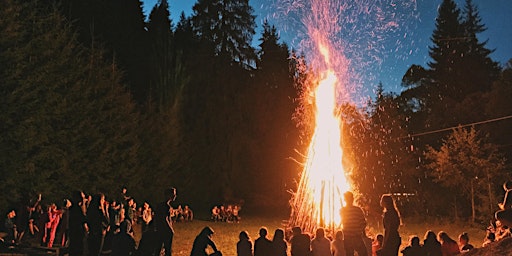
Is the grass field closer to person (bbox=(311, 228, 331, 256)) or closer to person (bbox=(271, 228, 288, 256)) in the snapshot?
person (bbox=(311, 228, 331, 256))

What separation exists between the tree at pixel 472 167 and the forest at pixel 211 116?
0.08 metres

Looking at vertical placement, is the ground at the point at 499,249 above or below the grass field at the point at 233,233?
above

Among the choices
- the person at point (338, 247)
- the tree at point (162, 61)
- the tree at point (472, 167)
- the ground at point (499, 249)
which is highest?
the tree at point (162, 61)

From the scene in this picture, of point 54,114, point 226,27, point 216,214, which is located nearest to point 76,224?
point 54,114

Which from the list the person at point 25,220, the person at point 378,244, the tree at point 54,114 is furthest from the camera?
the tree at point 54,114

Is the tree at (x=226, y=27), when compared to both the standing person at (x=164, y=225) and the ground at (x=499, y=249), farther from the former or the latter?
the ground at (x=499, y=249)

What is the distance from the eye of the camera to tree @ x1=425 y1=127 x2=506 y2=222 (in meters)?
27.0

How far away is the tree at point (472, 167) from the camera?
88.4 ft

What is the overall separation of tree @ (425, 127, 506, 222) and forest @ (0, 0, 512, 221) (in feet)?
0.28

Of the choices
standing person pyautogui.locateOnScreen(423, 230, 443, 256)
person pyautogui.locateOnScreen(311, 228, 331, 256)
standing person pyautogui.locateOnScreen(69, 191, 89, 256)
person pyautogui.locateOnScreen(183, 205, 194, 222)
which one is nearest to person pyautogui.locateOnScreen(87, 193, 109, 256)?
standing person pyautogui.locateOnScreen(69, 191, 89, 256)

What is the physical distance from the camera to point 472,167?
1091 inches

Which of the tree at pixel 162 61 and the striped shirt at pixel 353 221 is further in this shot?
the tree at pixel 162 61

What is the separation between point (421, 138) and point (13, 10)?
31684mm

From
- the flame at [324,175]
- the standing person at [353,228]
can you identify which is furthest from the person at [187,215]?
the standing person at [353,228]
